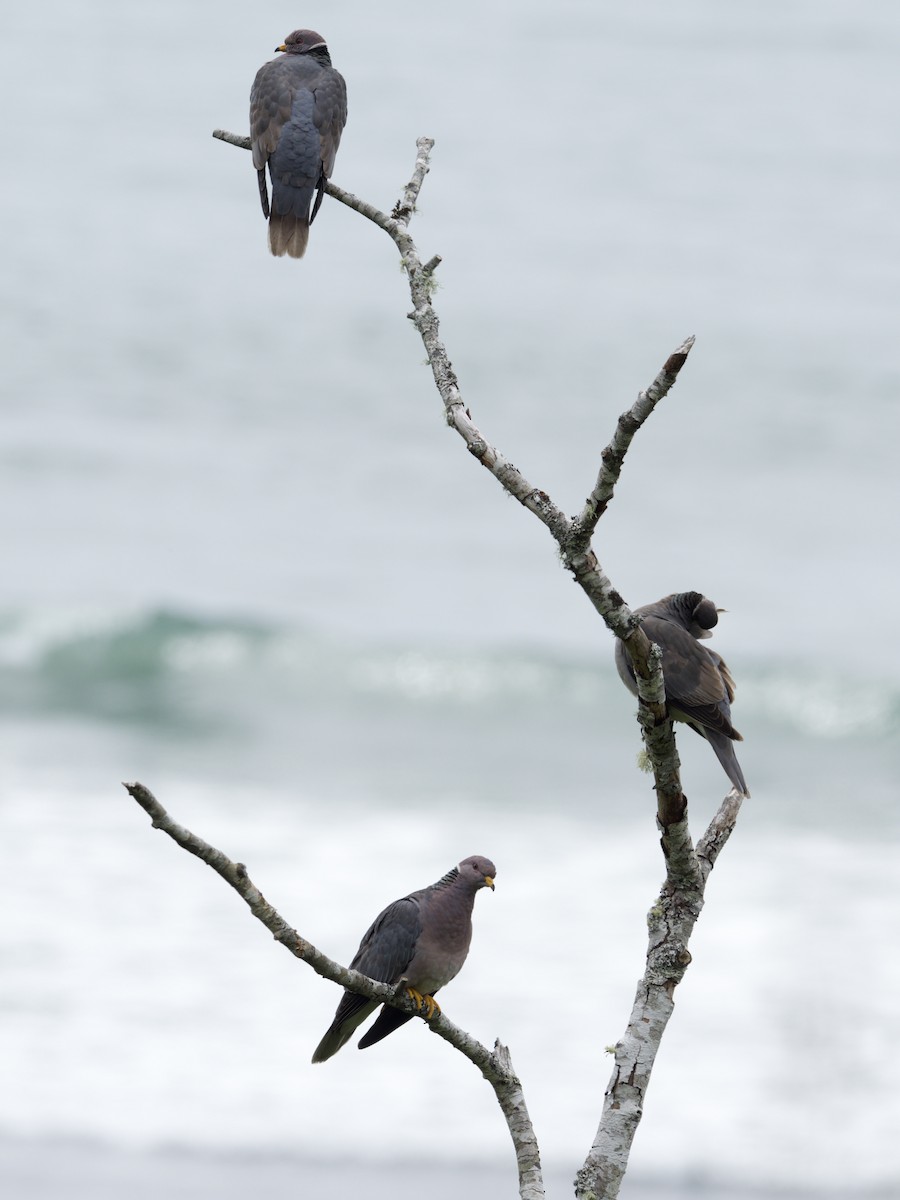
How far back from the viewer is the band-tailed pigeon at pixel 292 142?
196 inches

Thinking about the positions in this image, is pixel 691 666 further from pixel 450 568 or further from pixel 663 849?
pixel 450 568

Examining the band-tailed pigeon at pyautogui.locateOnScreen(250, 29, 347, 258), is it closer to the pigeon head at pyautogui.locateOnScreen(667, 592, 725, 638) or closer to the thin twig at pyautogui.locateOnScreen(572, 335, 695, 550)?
the pigeon head at pyautogui.locateOnScreen(667, 592, 725, 638)

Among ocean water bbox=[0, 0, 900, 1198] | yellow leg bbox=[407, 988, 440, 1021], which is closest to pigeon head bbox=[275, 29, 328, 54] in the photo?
yellow leg bbox=[407, 988, 440, 1021]

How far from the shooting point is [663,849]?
3119 mm

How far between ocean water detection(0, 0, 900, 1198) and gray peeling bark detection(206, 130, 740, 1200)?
431cm

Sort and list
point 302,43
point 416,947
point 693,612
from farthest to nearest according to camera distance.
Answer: point 302,43
point 693,612
point 416,947

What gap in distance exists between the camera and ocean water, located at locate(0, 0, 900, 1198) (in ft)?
26.5

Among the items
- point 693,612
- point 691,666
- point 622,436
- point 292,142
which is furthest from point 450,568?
point 622,436

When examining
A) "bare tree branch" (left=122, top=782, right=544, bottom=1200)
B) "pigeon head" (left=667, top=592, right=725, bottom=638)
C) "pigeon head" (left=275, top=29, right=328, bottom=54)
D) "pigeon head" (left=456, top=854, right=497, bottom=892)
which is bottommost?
"bare tree branch" (left=122, top=782, right=544, bottom=1200)

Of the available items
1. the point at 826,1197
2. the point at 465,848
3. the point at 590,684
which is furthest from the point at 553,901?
the point at 590,684

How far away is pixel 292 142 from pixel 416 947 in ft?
8.10

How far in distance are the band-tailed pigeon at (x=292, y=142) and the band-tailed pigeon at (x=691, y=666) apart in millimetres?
1740

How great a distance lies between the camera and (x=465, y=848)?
389 inches

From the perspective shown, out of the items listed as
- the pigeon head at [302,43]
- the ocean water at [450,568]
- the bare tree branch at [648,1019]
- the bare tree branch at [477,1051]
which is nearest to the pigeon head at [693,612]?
the bare tree branch at [648,1019]
